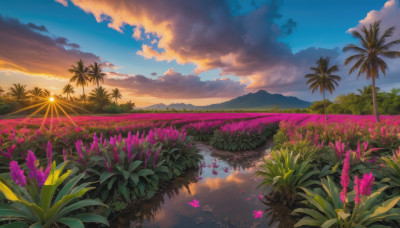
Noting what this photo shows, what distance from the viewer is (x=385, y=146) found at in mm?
4406

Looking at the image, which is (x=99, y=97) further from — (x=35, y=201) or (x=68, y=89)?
(x=35, y=201)

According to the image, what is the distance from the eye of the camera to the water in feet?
8.33

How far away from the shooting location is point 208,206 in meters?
2.99

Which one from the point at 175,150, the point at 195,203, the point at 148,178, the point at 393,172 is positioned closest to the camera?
the point at 393,172

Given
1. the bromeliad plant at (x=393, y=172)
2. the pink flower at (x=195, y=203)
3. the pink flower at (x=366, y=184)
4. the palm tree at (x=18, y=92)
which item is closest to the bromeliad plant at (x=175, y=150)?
the pink flower at (x=195, y=203)

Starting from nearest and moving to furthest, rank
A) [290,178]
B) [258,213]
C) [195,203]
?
1. [258,213]
2. [290,178]
3. [195,203]

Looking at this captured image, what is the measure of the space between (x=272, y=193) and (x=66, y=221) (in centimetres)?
356

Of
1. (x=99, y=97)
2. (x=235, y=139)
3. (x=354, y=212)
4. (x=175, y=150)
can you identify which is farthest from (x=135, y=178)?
(x=99, y=97)

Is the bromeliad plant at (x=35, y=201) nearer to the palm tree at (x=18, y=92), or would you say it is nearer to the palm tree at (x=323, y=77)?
the palm tree at (x=323, y=77)

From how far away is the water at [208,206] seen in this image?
2.54 meters

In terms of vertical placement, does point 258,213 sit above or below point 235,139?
below

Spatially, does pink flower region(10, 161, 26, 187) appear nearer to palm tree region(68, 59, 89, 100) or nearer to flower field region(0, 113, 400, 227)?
flower field region(0, 113, 400, 227)

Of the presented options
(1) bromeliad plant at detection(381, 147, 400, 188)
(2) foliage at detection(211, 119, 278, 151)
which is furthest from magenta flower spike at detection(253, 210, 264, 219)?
(2) foliage at detection(211, 119, 278, 151)

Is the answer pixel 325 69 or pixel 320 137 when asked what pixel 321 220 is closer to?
pixel 320 137
